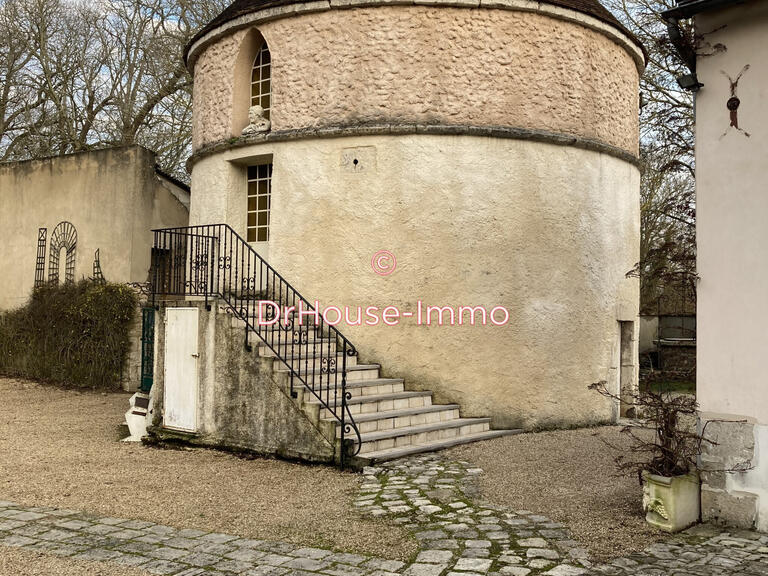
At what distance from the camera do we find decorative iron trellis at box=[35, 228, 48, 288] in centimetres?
1580

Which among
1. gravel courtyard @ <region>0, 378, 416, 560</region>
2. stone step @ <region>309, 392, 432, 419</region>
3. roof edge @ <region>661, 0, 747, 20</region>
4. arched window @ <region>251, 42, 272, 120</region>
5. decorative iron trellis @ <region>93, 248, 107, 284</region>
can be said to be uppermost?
arched window @ <region>251, 42, 272, 120</region>

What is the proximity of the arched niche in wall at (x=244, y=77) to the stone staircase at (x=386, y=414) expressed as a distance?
3.54 m

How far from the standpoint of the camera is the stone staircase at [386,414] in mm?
7543

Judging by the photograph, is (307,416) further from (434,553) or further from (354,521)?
(434,553)

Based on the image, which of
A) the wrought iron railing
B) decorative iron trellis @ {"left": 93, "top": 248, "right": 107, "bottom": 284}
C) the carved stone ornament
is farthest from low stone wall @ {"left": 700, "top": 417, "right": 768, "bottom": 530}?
decorative iron trellis @ {"left": 93, "top": 248, "right": 107, "bottom": 284}

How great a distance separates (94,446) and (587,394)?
21.2ft

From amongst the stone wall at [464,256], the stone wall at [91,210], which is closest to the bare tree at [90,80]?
the stone wall at [91,210]

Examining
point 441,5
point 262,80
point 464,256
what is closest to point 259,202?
point 262,80

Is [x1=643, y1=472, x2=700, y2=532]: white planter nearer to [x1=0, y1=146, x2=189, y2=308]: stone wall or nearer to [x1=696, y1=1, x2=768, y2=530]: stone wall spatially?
[x1=696, y1=1, x2=768, y2=530]: stone wall

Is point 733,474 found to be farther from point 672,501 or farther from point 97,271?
point 97,271

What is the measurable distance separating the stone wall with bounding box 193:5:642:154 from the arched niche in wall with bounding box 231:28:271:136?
2.04ft

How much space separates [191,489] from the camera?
6617mm

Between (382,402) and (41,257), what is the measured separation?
A: 10.8 meters

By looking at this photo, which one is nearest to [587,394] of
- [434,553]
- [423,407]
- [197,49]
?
[423,407]
